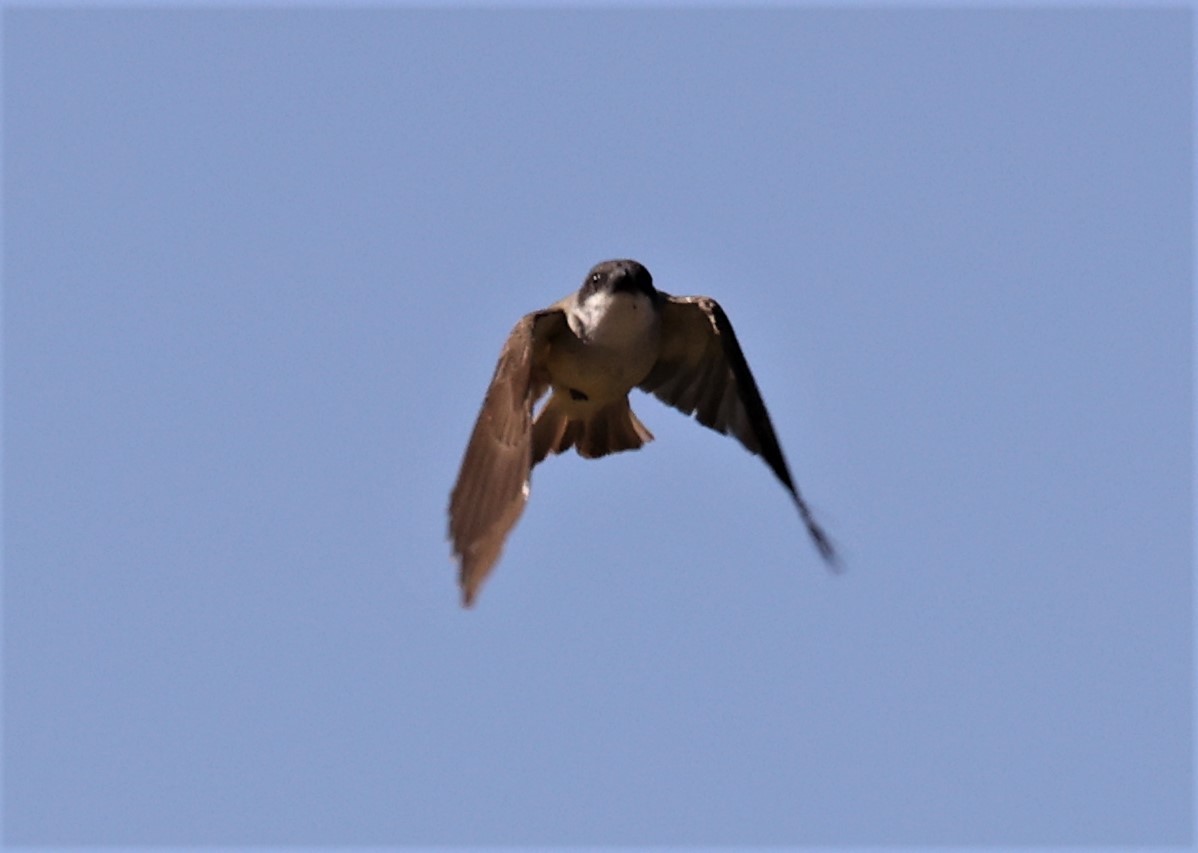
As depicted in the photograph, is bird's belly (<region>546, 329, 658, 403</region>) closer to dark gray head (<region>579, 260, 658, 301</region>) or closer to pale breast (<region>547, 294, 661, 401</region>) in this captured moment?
pale breast (<region>547, 294, 661, 401</region>)

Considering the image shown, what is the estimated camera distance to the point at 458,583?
13.8 m

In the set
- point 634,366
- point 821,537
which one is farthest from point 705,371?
point 821,537

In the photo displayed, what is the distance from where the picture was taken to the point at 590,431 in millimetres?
16969

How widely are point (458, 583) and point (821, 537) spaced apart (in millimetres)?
2810

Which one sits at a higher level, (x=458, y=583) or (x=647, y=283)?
(x=647, y=283)

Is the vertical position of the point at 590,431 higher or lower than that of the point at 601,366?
lower

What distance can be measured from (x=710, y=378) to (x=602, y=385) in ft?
2.90

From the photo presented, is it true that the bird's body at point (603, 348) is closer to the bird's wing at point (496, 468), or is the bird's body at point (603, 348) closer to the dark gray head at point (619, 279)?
the dark gray head at point (619, 279)

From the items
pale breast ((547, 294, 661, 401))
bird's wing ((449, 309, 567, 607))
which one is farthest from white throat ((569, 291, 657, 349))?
bird's wing ((449, 309, 567, 607))

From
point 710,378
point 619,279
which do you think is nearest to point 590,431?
point 710,378

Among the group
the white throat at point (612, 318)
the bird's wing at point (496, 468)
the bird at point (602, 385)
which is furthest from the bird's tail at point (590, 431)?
the bird's wing at point (496, 468)

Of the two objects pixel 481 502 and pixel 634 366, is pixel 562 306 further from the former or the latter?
pixel 481 502

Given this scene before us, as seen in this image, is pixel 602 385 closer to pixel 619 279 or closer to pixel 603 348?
pixel 603 348

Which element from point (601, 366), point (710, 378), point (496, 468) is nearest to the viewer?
point (496, 468)
